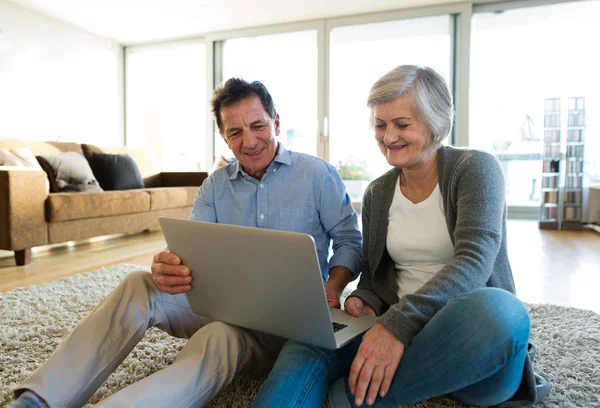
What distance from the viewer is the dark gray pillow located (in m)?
3.71

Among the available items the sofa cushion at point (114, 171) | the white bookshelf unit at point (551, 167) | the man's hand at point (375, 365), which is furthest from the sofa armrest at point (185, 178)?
the man's hand at point (375, 365)

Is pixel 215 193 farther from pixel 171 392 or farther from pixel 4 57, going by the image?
pixel 4 57

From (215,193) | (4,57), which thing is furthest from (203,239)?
(4,57)

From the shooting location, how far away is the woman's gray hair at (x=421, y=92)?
3.46ft

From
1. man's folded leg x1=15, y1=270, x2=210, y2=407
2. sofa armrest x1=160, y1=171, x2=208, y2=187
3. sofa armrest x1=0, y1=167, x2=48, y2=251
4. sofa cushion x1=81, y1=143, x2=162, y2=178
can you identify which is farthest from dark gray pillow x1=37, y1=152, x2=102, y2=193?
man's folded leg x1=15, y1=270, x2=210, y2=407

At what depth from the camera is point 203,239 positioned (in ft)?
3.04

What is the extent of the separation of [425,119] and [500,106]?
531 centimetres

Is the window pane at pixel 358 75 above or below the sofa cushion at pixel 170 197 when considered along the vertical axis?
above

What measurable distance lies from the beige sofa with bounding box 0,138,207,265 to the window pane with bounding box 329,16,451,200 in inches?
86.3

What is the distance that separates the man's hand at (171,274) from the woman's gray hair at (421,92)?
59 centimetres

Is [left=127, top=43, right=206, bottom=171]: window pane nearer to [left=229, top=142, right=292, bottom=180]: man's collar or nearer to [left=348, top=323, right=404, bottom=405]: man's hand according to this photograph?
[left=229, top=142, right=292, bottom=180]: man's collar

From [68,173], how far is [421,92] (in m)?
3.50

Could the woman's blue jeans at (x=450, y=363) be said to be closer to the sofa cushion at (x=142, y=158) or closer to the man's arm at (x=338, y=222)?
the man's arm at (x=338, y=222)

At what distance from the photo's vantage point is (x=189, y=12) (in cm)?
563
